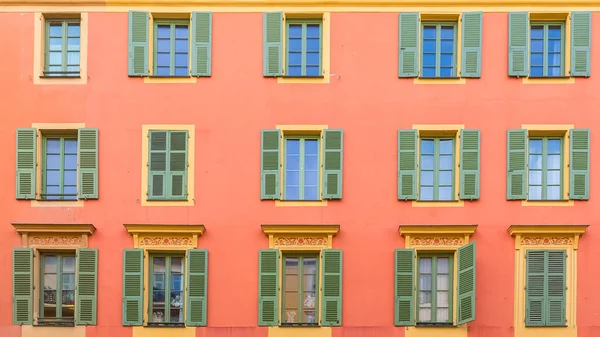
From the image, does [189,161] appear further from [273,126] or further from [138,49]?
[138,49]

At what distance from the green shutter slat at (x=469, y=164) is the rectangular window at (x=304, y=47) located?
383cm

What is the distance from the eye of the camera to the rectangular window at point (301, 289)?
19703 mm

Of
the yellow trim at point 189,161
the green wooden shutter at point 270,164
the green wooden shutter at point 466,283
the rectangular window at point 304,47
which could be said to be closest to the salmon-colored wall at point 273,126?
the yellow trim at point 189,161

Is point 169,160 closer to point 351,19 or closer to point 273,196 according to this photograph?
point 273,196

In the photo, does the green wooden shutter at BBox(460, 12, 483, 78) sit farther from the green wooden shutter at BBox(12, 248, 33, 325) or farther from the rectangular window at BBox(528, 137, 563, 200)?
the green wooden shutter at BBox(12, 248, 33, 325)

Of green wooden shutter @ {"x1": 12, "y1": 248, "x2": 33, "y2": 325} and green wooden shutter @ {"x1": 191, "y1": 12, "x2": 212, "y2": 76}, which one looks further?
green wooden shutter @ {"x1": 191, "y1": 12, "x2": 212, "y2": 76}

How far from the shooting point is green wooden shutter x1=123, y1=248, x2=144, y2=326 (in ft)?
63.9

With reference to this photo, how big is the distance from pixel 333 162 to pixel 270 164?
149 centimetres

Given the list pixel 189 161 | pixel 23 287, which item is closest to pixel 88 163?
pixel 189 161

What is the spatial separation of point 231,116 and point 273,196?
2.19 metres

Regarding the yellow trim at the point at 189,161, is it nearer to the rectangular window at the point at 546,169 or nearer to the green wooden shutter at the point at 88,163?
the green wooden shutter at the point at 88,163

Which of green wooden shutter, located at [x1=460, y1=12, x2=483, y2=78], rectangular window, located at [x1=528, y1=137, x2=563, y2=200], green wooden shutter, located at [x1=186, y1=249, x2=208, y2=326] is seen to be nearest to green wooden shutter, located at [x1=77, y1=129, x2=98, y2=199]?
green wooden shutter, located at [x1=186, y1=249, x2=208, y2=326]

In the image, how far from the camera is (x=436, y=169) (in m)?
19.9

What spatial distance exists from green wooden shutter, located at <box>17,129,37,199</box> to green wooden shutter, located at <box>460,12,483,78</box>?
1033 cm
